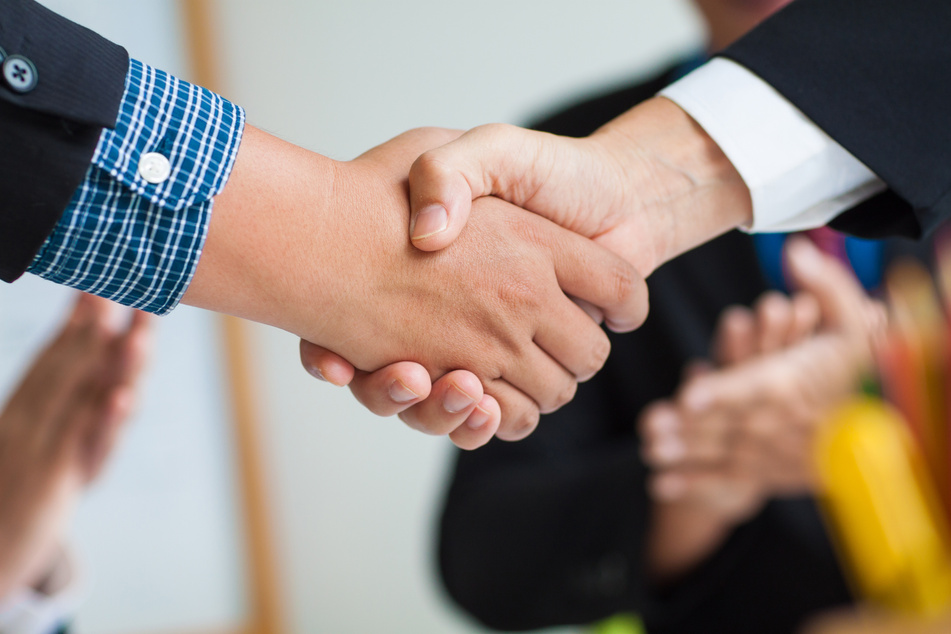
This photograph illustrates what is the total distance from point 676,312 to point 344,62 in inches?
36.4

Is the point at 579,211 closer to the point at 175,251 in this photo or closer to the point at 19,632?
the point at 175,251

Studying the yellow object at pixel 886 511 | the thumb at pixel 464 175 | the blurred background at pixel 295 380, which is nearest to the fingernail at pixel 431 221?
the thumb at pixel 464 175

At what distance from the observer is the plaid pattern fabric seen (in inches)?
15.3

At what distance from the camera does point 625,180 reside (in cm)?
55

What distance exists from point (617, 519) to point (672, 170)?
651mm

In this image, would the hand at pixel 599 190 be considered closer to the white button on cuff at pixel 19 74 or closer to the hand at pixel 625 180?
the hand at pixel 625 180

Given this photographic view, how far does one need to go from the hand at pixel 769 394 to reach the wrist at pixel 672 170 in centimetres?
40

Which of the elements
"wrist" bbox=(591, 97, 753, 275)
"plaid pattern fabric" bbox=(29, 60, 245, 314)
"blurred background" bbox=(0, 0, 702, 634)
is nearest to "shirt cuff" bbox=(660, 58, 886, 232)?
"wrist" bbox=(591, 97, 753, 275)

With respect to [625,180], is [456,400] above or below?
below

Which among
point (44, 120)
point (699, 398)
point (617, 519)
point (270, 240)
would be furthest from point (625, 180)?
point (617, 519)

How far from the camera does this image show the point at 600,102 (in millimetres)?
1198

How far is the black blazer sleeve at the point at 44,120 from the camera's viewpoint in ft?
1.16

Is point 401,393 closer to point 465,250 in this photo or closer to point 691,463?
point 465,250

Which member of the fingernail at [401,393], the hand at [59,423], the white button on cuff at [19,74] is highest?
the white button on cuff at [19,74]
